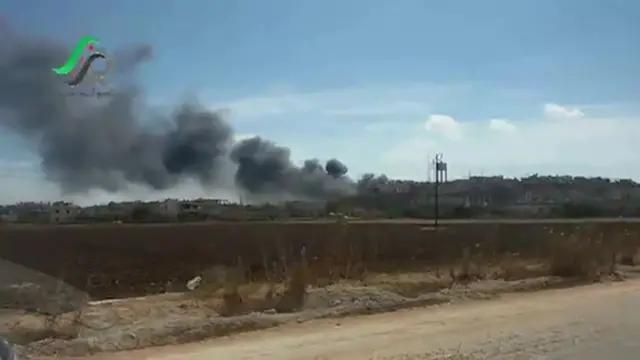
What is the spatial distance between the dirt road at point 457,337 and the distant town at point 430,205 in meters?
42.6

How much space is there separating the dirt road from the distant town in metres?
42.6

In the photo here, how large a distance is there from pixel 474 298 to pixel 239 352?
943 centimetres

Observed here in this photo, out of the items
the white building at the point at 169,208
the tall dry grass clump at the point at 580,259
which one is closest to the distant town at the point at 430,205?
the white building at the point at 169,208

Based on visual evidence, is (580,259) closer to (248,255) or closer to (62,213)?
(248,255)

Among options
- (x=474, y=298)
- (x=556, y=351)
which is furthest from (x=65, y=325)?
(x=474, y=298)

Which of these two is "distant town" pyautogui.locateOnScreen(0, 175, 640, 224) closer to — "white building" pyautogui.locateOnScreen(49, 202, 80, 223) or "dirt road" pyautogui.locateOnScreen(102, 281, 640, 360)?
"white building" pyautogui.locateOnScreen(49, 202, 80, 223)

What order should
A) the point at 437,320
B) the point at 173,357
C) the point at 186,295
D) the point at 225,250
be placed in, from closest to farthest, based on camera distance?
the point at 173,357, the point at 437,320, the point at 186,295, the point at 225,250

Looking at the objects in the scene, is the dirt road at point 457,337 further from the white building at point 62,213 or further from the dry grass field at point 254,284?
the white building at point 62,213

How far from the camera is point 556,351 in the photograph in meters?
14.8

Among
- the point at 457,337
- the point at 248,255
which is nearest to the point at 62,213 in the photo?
the point at 248,255

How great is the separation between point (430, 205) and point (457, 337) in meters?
122

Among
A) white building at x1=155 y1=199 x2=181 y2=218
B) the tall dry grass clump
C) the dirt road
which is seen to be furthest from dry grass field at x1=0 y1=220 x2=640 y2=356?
white building at x1=155 y1=199 x2=181 y2=218

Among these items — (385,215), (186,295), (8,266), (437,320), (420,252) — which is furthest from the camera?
(385,215)

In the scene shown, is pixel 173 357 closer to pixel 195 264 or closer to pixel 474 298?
pixel 474 298
